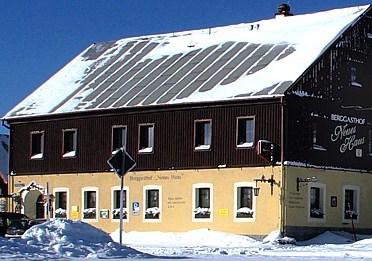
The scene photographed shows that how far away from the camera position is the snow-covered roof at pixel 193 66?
4547 cm

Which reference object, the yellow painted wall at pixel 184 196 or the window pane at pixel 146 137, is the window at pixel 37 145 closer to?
the yellow painted wall at pixel 184 196

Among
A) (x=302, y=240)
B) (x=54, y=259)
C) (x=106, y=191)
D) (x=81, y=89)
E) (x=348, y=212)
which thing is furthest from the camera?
(x=81, y=89)

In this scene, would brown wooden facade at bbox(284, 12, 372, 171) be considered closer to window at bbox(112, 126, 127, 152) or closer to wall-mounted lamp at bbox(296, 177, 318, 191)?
wall-mounted lamp at bbox(296, 177, 318, 191)

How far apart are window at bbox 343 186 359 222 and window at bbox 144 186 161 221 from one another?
8.85 metres

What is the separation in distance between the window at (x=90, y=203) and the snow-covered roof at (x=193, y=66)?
431cm

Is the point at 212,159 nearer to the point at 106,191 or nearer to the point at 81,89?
the point at 106,191

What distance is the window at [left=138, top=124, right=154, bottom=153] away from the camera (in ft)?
159

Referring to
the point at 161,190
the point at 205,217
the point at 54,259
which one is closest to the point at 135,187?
the point at 161,190

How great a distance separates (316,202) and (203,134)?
245 inches

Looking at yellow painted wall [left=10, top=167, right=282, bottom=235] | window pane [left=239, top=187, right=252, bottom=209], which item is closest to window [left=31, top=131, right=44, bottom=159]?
yellow painted wall [left=10, top=167, right=282, bottom=235]

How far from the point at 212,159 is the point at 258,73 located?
4.56 metres

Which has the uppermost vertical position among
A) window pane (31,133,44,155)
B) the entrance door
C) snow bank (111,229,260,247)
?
window pane (31,133,44,155)

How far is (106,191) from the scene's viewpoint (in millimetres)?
49469

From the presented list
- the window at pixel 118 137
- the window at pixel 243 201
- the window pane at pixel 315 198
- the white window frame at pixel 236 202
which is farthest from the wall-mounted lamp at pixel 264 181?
the window at pixel 118 137
